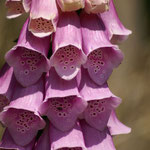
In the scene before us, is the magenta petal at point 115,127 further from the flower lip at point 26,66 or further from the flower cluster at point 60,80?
the flower lip at point 26,66

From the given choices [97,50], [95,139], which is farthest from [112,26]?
[95,139]

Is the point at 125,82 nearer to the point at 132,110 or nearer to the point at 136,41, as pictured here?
the point at 132,110

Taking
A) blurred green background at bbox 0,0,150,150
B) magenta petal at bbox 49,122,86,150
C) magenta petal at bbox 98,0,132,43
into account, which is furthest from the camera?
blurred green background at bbox 0,0,150,150

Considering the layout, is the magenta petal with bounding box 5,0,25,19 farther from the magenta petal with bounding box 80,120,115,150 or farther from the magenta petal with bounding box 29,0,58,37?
the magenta petal with bounding box 80,120,115,150

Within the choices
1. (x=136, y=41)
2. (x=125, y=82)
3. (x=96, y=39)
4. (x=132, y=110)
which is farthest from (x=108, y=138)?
(x=136, y=41)

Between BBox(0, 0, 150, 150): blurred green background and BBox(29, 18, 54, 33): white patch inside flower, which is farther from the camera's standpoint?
BBox(0, 0, 150, 150): blurred green background

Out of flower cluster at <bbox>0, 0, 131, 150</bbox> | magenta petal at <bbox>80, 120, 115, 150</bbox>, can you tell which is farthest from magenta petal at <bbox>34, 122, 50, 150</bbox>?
magenta petal at <bbox>80, 120, 115, 150</bbox>

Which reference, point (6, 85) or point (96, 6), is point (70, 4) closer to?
point (96, 6)
